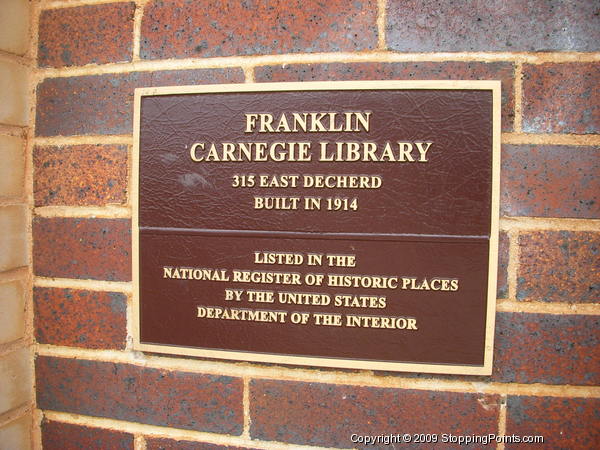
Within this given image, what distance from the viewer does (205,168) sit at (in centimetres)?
117

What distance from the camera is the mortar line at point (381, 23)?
1122 millimetres

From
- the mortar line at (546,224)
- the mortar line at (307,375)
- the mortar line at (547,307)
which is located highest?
the mortar line at (546,224)

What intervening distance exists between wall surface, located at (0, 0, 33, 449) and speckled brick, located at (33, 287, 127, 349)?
2.3 inches

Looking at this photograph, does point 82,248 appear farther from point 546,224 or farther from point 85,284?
point 546,224

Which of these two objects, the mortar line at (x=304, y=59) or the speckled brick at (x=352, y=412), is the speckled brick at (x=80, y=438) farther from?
the mortar line at (x=304, y=59)

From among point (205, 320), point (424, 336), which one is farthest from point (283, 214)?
point (424, 336)

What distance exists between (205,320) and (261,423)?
39cm

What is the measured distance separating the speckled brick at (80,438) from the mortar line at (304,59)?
1246 mm

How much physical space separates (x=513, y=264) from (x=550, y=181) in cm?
27

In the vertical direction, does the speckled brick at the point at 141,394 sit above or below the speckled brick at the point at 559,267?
below

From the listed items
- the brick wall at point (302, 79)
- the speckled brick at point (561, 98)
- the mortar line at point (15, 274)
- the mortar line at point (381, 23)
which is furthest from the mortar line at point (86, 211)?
the speckled brick at point (561, 98)

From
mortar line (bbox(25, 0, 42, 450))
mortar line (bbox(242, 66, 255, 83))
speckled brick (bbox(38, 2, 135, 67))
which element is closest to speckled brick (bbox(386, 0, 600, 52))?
mortar line (bbox(242, 66, 255, 83))

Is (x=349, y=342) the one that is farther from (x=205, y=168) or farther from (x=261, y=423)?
(x=205, y=168)

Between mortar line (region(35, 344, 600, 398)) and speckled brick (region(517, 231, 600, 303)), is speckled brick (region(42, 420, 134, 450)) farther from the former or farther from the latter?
speckled brick (region(517, 231, 600, 303))
